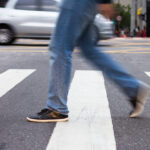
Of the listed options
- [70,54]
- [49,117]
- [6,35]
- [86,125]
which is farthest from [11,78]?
[6,35]

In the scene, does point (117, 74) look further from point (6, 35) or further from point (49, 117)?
point (6, 35)

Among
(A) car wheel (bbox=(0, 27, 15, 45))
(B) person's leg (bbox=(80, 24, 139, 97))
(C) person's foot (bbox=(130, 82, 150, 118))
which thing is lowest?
(A) car wheel (bbox=(0, 27, 15, 45))

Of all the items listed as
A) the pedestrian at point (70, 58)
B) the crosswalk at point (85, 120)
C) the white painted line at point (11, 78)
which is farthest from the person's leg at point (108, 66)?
the white painted line at point (11, 78)

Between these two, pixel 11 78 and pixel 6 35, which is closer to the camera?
pixel 11 78

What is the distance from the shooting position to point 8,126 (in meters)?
3.19

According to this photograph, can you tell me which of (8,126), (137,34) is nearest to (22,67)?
(8,126)

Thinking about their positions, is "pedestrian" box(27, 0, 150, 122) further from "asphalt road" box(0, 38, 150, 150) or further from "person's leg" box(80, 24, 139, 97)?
"asphalt road" box(0, 38, 150, 150)

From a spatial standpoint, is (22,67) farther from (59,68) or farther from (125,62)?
(59,68)

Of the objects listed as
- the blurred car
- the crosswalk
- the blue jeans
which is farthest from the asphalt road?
the blurred car

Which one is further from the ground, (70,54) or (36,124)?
(70,54)

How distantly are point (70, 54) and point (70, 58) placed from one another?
0.11 ft

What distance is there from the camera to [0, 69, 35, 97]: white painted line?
5.10 m

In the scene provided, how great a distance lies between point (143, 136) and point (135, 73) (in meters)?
3.96

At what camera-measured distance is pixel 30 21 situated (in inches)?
530
